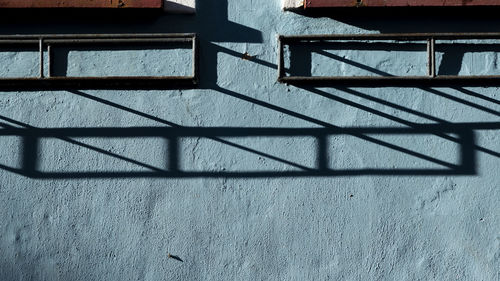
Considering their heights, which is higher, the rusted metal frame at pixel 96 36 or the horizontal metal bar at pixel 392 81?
the rusted metal frame at pixel 96 36

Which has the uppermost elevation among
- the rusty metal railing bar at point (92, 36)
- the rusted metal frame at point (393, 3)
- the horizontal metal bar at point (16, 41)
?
the rusted metal frame at point (393, 3)

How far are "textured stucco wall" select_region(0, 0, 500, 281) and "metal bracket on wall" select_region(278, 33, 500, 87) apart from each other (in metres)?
0.05

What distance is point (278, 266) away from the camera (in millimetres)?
3559

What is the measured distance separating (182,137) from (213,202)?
0.41 meters

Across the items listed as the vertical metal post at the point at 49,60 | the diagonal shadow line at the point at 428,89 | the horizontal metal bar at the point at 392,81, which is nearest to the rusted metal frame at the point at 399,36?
the diagonal shadow line at the point at 428,89

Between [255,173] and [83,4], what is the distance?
Answer: 1352 mm

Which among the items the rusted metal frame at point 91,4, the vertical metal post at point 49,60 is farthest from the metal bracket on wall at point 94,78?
the rusted metal frame at point 91,4

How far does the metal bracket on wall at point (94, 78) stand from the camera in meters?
3.62

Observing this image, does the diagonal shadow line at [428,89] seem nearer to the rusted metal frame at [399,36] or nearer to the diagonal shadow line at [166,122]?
the rusted metal frame at [399,36]

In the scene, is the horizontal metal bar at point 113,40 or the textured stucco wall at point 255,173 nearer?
the textured stucco wall at point 255,173

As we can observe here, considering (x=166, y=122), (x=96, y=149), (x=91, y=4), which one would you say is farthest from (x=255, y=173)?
(x=91, y=4)

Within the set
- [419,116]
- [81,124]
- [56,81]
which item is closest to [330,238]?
[419,116]

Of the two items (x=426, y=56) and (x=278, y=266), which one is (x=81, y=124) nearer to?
(x=278, y=266)

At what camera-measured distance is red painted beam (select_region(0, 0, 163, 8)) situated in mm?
3584
